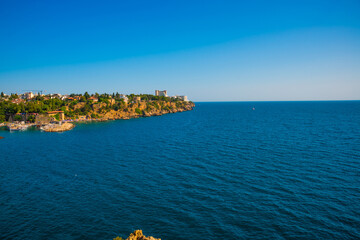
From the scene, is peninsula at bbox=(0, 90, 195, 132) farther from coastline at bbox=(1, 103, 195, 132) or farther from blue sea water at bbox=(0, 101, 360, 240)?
blue sea water at bbox=(0, 101, 360, 240)

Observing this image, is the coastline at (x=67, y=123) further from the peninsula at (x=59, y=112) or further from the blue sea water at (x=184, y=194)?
the blue sea water at (x=184, y=194)

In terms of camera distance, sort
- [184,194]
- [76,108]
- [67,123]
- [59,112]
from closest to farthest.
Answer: [184,194], [67,123], [59,112], [76,108]

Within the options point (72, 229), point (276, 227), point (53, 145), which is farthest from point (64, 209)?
point (53, 145)

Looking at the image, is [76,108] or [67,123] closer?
[67,123]

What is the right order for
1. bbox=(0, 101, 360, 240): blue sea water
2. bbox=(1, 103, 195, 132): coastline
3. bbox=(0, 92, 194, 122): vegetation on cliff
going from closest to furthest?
bbox=(0, 101, 360, 240): blue sea water → bbox=(1, 103, 195, 132): coastline → bbox=(0, 92, 194, 122): vegetation on cliff

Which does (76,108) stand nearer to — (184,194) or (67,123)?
(67,123)

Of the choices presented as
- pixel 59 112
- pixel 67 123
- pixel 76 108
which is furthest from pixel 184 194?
pixel 76 108

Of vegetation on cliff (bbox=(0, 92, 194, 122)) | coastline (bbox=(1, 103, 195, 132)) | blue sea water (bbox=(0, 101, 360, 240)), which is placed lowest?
blue sea water (bbox=(0, 101, 360, 240))

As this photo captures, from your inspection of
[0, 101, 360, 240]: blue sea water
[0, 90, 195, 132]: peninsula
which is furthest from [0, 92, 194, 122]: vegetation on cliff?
[0, 101, 360, 240]: blue sea water

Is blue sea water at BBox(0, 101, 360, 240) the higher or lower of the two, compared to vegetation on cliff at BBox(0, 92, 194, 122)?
lower

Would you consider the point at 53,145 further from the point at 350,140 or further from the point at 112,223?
the point at 350,140

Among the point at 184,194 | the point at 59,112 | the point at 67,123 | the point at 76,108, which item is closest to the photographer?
the point at 184,194

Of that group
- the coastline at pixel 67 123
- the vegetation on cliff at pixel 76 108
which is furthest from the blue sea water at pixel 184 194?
the vegetation on cliff at pixel 76 108

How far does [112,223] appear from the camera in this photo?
978 inches
